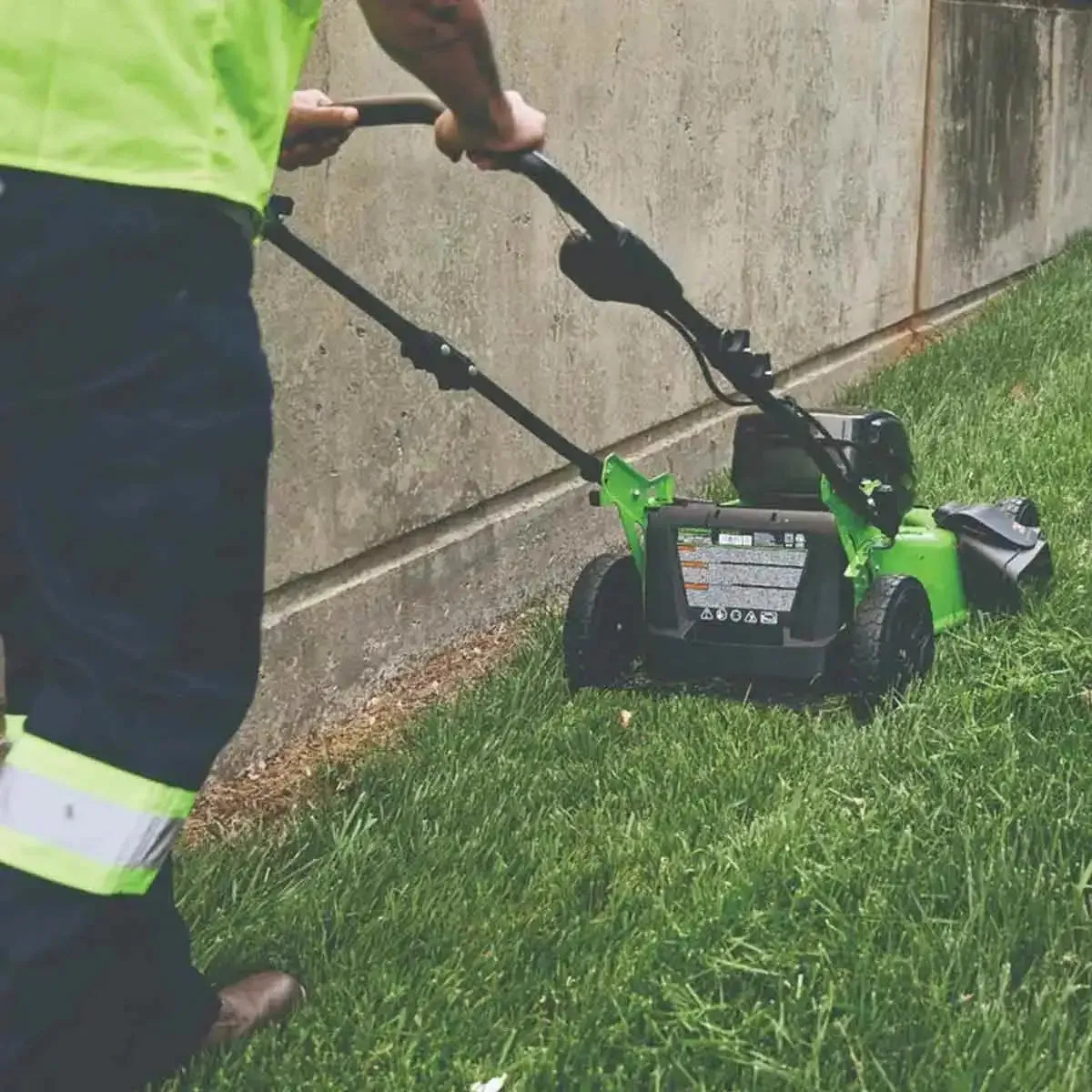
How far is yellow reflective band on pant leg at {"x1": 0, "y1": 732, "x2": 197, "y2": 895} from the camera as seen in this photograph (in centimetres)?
156

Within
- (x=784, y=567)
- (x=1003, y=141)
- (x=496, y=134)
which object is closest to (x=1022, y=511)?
(x=784, y=567)

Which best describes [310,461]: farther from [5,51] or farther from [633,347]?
[5,51]

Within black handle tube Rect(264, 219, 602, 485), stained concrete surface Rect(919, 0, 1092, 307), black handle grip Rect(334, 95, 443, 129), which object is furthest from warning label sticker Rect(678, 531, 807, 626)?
stained concrete surface Rect(919, 0, 1092, 307)

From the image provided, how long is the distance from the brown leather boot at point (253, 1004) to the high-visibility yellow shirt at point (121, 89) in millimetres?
1090

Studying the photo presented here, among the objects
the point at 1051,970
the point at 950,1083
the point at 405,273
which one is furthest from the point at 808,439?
the point at 950,1083

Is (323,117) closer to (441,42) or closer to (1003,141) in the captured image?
(441,42)

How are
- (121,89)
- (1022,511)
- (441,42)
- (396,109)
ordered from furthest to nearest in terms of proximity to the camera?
(1022,511)
(396,109)
(441,42)
(121,89)

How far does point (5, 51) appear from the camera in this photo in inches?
59.7

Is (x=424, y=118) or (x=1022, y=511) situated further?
(x=1022, y=511)

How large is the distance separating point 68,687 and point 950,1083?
3.67 ft

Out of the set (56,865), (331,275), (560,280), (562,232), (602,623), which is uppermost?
(331,275)

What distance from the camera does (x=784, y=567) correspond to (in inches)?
130

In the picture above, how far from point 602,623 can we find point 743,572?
302 mm

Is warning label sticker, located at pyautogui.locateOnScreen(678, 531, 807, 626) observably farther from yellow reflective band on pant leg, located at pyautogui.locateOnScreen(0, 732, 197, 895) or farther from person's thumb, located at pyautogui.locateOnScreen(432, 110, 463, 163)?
yellow reflective band on pant leg, located at pyautogui.locateOnScreen(0, 732, 197, 895)
